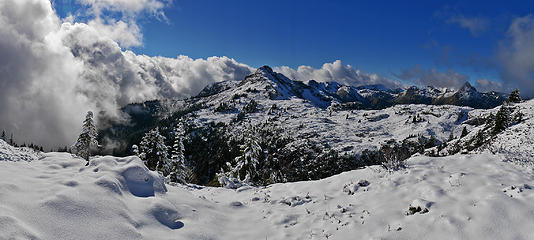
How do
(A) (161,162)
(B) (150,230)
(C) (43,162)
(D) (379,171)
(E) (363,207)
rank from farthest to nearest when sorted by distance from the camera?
(A) (161,162) → (D) (379,171) → (C) (43,162) → (E) (363,207) → (B) (150,230)

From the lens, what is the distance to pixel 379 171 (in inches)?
584

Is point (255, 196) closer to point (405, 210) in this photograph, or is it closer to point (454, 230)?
point (405, 210)

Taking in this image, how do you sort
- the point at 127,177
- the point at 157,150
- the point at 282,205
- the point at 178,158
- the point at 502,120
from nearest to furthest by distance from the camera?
the point at 127,177 < the point at 282,205 < the point at 157,150 < the point at 178,158 < the point at 502,120

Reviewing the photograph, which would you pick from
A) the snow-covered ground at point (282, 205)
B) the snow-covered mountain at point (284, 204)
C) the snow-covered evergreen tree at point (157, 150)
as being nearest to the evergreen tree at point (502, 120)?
the snow-covered mountain at point (284, 204)

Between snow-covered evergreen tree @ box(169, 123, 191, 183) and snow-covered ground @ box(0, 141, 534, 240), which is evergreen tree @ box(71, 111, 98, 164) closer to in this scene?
snow-covered evergreen tree @ box(169, 123, 191, 183)

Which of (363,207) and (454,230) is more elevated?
(363,207)

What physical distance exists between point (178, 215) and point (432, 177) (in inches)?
454

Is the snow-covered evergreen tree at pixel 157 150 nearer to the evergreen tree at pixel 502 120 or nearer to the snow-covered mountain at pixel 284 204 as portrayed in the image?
the snow-covered mountain at pixel 284 204

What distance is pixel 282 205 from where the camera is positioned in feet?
44.5

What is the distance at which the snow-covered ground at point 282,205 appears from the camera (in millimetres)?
7496

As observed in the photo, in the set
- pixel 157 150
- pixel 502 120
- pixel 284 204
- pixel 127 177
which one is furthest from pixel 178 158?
pixel 502 120

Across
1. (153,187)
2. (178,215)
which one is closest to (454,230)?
(178,215)

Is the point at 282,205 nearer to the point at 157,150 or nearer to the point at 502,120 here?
the point at 157,150

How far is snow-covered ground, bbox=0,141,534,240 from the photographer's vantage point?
7496 mm
